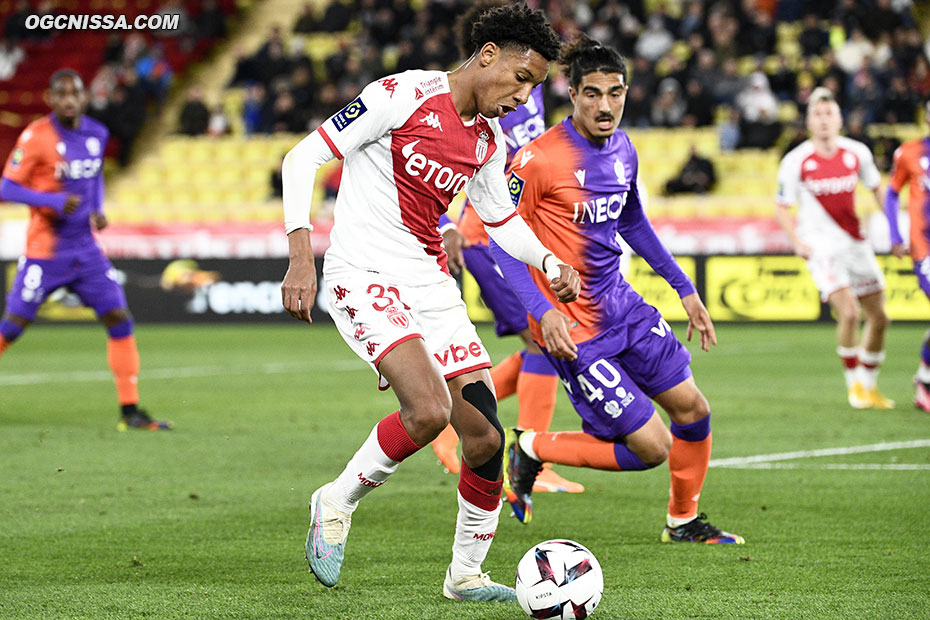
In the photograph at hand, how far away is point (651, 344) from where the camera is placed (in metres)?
5.49

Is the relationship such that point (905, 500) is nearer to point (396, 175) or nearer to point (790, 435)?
point (790, 435)

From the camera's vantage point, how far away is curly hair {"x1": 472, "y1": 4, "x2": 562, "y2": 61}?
463 cm

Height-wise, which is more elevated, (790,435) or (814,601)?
(814,601)

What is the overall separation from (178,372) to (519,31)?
9.42m

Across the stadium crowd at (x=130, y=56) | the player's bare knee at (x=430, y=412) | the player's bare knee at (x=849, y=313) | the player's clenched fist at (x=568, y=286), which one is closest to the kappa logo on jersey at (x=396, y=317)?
the player's bare knee at (x=430, y=412)

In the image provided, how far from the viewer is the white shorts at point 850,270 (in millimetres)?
10469

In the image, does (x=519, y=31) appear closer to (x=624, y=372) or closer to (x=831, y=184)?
(x=624, y=372)

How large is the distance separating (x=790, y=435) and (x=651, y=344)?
3.66 m

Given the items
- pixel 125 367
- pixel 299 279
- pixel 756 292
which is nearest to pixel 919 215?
pixel 125 367

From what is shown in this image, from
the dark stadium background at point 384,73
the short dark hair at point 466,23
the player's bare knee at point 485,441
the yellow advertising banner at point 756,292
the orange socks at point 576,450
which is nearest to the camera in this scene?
the player's bare knee at point 485,441

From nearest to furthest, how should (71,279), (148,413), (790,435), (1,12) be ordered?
(790,435), (71,279), (148,413), (1,12)

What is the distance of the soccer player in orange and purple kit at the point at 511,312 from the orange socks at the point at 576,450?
1.02 metres

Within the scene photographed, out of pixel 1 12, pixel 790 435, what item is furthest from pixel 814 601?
pixel 1 12

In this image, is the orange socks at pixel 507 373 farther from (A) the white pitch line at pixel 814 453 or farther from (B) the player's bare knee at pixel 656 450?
(B) the player's bare knee at pixel 656 450
